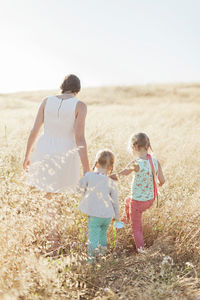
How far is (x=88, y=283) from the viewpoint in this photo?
2186mm

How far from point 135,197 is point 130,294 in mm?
1098

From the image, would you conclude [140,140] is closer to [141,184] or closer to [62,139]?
[141,184]

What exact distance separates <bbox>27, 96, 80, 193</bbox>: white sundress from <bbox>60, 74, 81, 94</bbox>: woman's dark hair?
4.7 inches

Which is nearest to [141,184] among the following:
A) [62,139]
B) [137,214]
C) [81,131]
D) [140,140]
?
[137,214]

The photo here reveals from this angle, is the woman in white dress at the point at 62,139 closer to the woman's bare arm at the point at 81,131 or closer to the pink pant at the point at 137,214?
the woman's bare arm at the point at 81,131

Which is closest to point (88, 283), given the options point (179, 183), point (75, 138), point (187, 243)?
point (187, 243)

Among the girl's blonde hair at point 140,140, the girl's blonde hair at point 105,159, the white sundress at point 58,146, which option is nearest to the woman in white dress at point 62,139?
the white sundress at point 58,146

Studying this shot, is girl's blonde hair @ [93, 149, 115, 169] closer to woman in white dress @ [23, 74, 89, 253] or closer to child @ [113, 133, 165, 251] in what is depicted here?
woman in white dress @ [23, 74, 89, 253]

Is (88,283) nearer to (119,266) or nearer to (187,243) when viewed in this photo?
(119,266)

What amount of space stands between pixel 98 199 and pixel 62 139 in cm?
68

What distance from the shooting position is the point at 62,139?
114 inches

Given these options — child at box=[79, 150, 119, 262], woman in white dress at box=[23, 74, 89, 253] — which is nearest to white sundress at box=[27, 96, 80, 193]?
woman in white dress at box=[23, 74, 89, 253]

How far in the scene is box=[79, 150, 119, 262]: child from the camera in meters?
2.64

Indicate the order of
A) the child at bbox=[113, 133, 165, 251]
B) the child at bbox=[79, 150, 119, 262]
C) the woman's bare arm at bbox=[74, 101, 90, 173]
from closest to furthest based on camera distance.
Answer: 1. the child at bbox=[79, 150, 119, 262]
2. the woman's bare arm at bbox=[74, 101, 90, 173]
3. the child at bbox=[113, 133, 165, 251]
